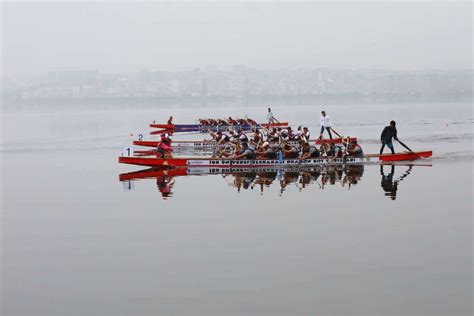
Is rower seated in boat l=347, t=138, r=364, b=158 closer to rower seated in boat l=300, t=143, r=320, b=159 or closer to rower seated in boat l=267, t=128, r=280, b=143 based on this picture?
rower seated in boat l=300, t=143, r=320, b=159

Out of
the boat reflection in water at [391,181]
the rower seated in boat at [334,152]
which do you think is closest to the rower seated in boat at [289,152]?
the rower seated in boat at [334,152]

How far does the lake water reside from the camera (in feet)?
52.2

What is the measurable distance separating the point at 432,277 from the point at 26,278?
35.2ft

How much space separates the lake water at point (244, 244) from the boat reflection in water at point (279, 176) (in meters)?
0.14

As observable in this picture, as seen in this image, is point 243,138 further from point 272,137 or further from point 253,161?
point 253,161

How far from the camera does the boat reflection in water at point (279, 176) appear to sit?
104ft

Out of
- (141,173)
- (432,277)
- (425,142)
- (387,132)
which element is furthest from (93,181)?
(425,142)

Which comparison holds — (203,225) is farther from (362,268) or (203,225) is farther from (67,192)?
(67,192)

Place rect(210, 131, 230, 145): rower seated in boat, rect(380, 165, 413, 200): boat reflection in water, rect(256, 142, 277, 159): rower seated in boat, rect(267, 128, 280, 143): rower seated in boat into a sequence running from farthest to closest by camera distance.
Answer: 1. rect(210, 131, 230, 145): rower seated in boat
2. rect(267, 128, 280, 143): rower seated in boat
3. rect(256, 142, 277, 159): rower seated in boat
4. rect(380, 165, 413, 200): boat reflection in water

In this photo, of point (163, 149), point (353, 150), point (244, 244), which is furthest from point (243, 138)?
point (244, 244)

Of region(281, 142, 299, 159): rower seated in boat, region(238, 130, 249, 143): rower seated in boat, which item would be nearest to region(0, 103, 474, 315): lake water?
region(281, 142, 299, 159): rower seated in boat

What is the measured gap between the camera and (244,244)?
818 inches

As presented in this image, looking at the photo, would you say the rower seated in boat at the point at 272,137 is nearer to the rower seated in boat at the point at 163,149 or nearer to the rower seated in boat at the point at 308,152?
the rower seated in boat at the point at 308,152

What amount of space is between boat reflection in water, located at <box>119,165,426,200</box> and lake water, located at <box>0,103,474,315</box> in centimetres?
14
